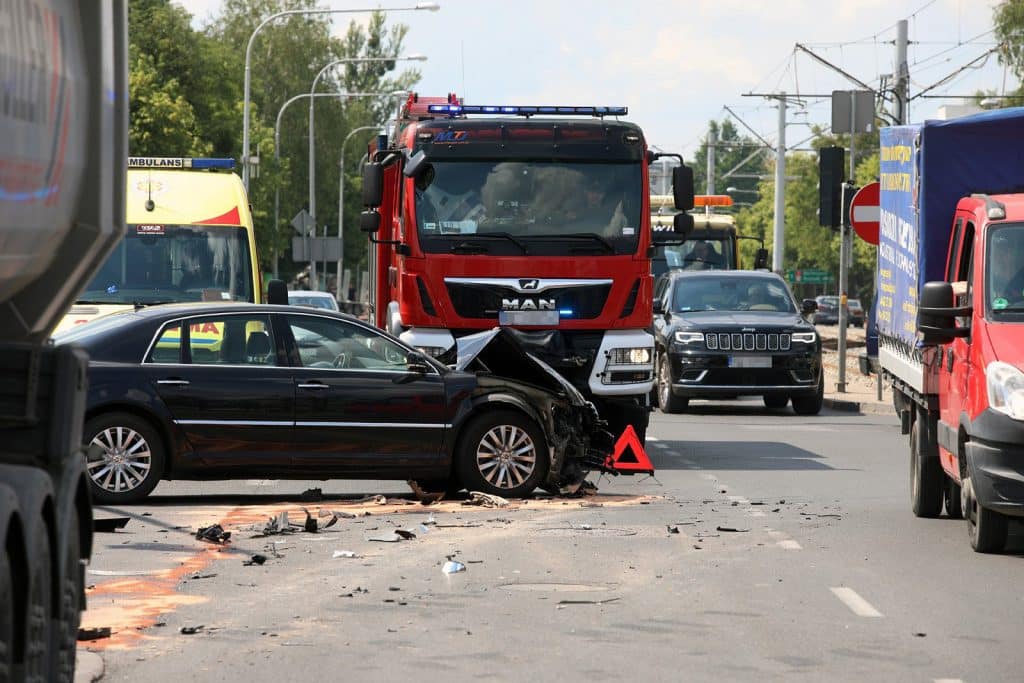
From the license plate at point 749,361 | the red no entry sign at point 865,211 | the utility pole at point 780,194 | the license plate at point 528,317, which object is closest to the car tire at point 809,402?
the license plate at point 749,361

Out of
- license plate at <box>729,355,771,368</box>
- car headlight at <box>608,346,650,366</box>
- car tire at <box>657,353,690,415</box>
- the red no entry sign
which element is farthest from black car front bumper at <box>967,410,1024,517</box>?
car tire at <box>657,353,690,415</box>

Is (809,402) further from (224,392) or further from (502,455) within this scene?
(224,392)

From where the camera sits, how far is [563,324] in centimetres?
1825

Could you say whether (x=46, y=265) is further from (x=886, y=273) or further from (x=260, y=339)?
(x=886, y=273)

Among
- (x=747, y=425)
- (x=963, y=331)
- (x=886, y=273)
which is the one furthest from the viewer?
(x=747, y=425)

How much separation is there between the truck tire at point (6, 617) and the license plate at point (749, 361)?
21.8 m

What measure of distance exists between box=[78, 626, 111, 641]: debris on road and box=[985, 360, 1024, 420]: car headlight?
5259mm

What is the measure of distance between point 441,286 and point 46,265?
449 inches

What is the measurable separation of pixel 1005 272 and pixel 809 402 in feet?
53.2

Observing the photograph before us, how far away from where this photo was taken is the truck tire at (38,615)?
6012mm

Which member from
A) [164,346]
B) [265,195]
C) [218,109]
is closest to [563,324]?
[164,346]

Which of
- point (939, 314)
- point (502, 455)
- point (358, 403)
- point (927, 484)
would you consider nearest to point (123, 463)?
point (358, 403)

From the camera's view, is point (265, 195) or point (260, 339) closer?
point (260, 339)

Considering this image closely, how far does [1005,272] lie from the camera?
1227cm
